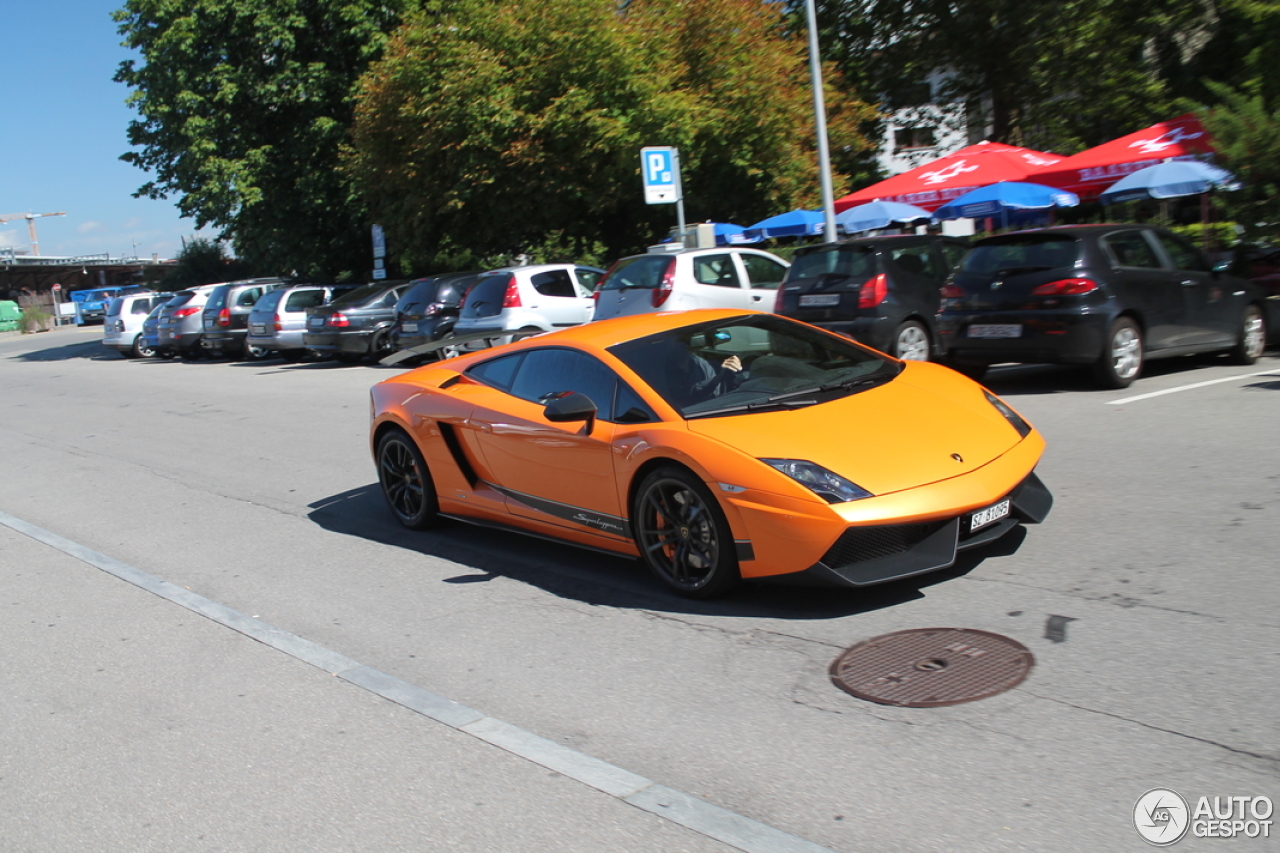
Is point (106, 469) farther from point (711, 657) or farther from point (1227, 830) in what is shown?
point (1227, 830)

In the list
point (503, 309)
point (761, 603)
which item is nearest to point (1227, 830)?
point (761, 603)

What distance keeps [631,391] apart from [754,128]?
66.9 feet

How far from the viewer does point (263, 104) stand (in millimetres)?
30969

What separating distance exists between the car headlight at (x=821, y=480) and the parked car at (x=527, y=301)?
13.1 m

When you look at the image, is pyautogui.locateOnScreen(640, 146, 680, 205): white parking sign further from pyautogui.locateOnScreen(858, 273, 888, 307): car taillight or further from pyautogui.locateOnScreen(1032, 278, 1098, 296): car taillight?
pyautogui.locateOnScreen(1032, 278, 1098, 296): car taillight

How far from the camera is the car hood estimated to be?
16.0 ft

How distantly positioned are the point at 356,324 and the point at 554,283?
495 centimetres

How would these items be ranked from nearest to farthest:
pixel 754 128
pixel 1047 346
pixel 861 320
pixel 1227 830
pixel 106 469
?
pixel 1227 830
pixel 1047 346
pixel 106 469
pixel 861 320
pixel 754 128

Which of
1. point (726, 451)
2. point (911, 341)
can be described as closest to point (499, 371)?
point (726, 451)

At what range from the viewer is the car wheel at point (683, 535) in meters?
5.04

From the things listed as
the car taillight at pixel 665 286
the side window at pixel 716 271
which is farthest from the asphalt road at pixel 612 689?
the side window at pixel 716 271

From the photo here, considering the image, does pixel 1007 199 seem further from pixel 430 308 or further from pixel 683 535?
pixel 683 535

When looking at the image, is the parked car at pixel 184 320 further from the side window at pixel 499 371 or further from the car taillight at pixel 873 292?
the side window at pixel 499 371

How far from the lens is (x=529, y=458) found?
6.12m
